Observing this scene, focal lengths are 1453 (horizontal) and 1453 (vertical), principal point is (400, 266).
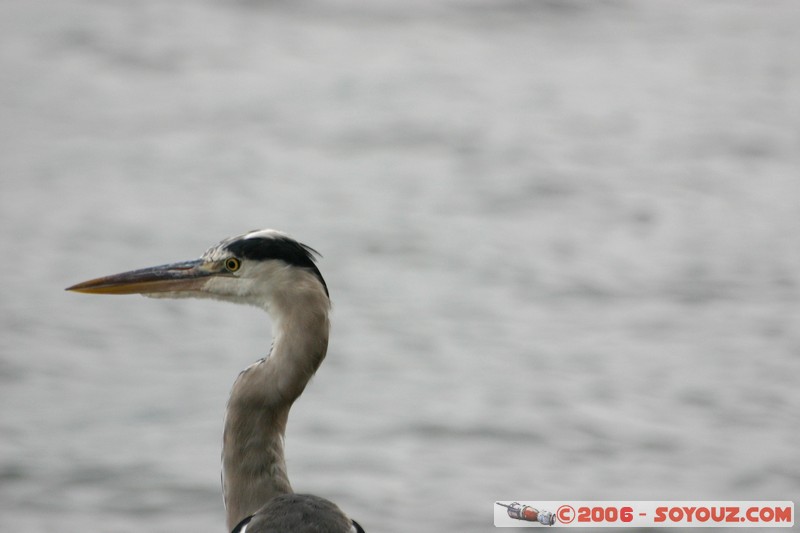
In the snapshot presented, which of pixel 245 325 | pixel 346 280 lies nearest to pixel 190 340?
pixel 245 325

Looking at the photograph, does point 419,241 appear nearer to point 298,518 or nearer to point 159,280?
point 159,280

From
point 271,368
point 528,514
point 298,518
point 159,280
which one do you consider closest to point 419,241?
point 528,514

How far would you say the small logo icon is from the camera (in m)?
5.78

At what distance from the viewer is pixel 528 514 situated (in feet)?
19.1

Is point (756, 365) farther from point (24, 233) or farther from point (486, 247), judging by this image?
point (24, 233)

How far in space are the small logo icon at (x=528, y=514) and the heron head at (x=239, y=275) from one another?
1998mm

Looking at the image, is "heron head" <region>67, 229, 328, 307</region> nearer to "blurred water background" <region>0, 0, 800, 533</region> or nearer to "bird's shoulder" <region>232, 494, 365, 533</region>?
"bird's shoulder" <region>232, 494, 365, 533</region>

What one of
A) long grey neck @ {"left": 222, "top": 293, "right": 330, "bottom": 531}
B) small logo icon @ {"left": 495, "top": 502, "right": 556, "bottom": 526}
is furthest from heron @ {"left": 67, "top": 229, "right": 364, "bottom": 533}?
small logo icon @ {"left": 495, "top": 502, "right": 556, "bottom": 526}
